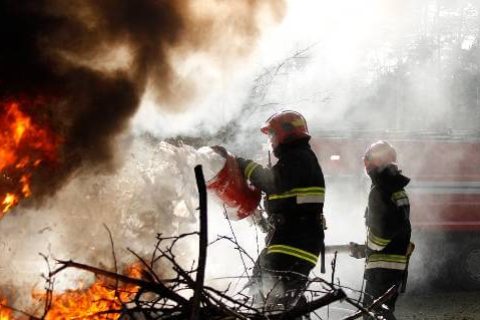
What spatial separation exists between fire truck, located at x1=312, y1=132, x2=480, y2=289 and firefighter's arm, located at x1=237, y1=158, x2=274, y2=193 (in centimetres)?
428

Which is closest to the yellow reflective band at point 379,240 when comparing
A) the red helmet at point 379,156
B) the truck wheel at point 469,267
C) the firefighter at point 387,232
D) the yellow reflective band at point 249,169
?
the firefighter at point 387,232

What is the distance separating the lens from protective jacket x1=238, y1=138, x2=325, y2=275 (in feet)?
13.5

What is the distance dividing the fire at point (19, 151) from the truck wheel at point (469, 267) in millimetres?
7157

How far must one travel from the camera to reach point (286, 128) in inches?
171

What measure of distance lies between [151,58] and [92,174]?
0.97m

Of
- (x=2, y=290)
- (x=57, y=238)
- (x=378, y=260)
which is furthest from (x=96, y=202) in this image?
(x=378, y=260)

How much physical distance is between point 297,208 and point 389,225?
3.77 ft

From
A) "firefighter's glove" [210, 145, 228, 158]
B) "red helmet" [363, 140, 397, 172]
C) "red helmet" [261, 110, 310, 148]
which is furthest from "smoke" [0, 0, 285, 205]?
"red helmet" [363, 140, 397, 172]

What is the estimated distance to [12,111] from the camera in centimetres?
328

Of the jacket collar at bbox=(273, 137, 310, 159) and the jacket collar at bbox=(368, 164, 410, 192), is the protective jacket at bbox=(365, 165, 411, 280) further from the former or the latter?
the jacket collar at bbox=(273, 137, 310, 159)

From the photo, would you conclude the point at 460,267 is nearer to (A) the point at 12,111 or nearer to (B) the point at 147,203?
(B) the point at 147,203

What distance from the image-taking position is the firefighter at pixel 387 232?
15.8 feet

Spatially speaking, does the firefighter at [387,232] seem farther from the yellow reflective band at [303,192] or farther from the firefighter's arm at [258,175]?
the firefighter's arm at [258,175]

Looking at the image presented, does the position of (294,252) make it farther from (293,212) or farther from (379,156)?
(379,156)
